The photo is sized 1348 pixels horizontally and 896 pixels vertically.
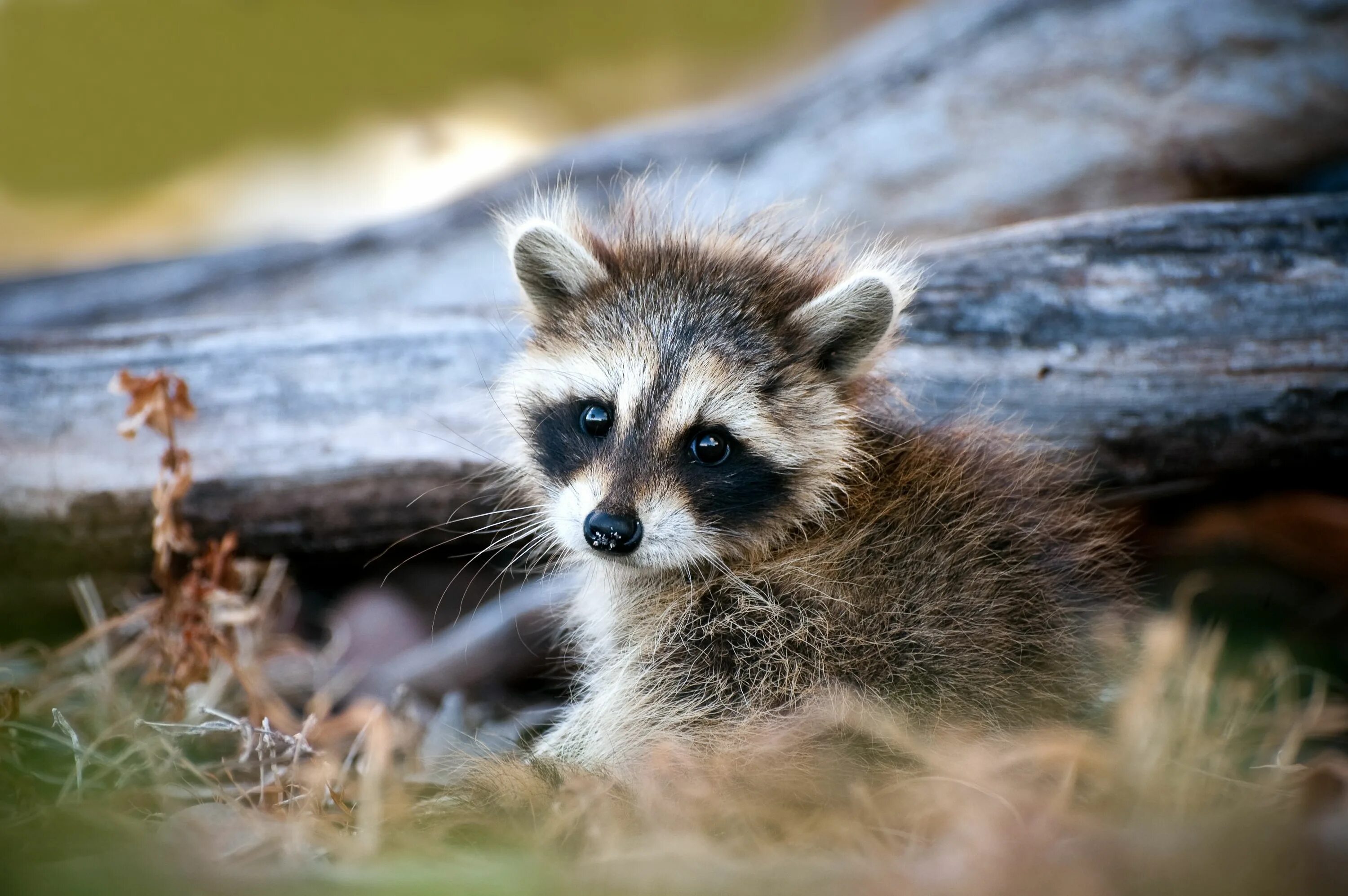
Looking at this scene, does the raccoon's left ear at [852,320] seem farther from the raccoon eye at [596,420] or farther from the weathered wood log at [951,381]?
the weathered wood log at [951,381]

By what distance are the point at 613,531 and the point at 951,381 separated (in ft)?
4.83

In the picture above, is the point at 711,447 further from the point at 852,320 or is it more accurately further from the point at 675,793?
the point at 675,793

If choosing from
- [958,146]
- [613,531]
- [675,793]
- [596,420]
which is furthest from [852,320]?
[958,146]

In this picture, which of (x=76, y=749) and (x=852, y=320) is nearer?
(x=76, y=749)

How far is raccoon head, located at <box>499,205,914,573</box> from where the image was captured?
251 cm

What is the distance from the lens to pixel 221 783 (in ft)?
9.04

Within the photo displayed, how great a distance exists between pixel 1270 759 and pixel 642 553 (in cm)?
187

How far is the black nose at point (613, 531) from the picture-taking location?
2400 mm

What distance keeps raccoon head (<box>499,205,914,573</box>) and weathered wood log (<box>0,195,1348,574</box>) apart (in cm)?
57

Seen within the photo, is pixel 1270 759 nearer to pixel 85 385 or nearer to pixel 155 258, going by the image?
pixel 85 385

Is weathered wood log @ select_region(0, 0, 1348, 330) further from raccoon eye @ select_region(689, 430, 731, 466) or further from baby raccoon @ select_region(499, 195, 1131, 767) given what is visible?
raccoon eye @ select_region(689, 430, 731, 466)

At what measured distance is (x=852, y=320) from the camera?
2.60 meters

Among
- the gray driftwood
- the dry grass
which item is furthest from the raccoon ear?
the dry grass

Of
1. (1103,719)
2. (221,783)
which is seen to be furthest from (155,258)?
(1103,719)
